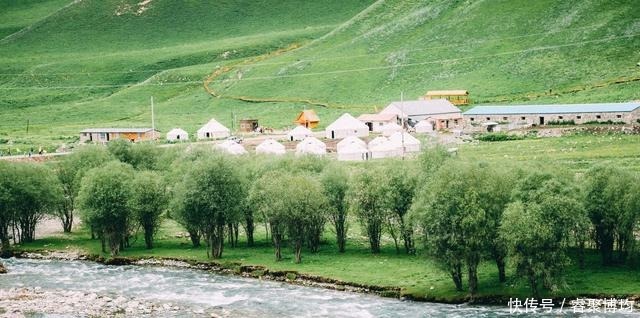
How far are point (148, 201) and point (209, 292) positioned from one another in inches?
656

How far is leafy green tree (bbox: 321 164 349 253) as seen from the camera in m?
72.3

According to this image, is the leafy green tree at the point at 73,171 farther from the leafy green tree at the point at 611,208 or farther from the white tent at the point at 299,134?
the leafy green tree at the point at 611,208

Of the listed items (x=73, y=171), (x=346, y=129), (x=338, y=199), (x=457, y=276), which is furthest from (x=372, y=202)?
(x=346, y=129)

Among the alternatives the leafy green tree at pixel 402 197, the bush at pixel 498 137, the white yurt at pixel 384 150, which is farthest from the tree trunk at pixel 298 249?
the bush at pixel 498 137

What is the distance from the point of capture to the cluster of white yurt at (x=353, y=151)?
117 meters

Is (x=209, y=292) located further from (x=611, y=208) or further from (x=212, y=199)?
(x=611, y=208)

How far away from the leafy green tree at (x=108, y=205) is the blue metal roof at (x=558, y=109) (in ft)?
219

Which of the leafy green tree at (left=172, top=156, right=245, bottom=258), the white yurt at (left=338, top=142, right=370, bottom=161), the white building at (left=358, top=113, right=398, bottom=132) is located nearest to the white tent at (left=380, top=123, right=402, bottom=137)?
the white building at (left=358, top=113, right=398, bottom=132)

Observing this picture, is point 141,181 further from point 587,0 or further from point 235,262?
point 587,0

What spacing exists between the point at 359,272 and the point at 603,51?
110 metres

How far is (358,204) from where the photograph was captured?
230 ft

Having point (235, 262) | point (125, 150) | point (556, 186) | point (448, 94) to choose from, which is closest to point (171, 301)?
point (235, 262)

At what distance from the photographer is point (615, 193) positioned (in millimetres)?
59406

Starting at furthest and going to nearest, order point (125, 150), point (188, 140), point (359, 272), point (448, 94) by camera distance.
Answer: point (448, 94) < point (188, 140) < point (125, 150) < point (359, 272)
